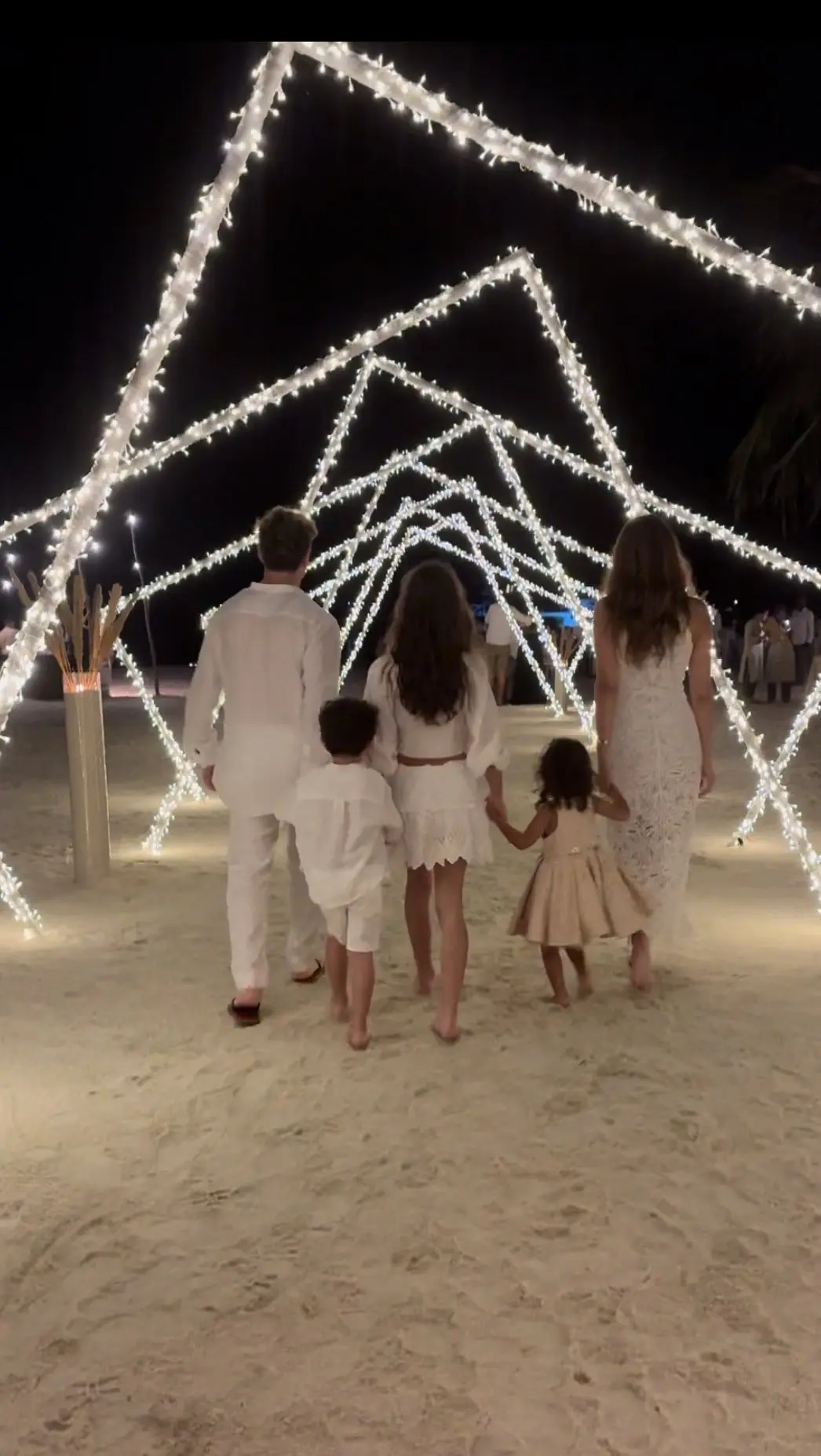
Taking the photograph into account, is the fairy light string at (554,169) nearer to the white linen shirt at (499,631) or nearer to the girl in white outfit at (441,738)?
the girl in white outfit at (441,738)

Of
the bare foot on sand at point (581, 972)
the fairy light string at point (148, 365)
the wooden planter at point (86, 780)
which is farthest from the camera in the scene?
the wooden planter at point (86, 780)

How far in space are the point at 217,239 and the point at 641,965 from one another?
3213 millimetres

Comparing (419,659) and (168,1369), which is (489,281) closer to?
(419,659)

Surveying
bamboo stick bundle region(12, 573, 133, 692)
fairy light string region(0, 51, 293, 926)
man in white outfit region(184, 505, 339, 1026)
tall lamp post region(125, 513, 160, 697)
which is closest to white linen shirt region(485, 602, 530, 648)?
tall lamp post region(125, 513, 160, 697)

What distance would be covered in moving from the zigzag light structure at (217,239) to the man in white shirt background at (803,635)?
1619 cm

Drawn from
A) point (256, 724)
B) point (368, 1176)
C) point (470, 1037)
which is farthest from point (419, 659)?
point (368, 1176)

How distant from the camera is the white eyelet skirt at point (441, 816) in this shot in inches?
163

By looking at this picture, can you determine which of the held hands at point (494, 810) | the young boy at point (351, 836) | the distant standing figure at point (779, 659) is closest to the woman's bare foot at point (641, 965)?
the held hands at point (494, 810)

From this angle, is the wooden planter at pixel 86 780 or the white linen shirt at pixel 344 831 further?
the wooden planter at pixel 86 780

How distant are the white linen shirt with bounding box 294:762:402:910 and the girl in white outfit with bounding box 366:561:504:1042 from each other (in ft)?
0.46

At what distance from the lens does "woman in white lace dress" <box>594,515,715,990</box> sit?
4602 mm

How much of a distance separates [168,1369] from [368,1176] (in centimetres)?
88

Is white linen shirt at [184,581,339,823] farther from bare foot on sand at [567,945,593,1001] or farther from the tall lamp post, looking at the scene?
the tall lamp post

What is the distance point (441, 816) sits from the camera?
4.15m
